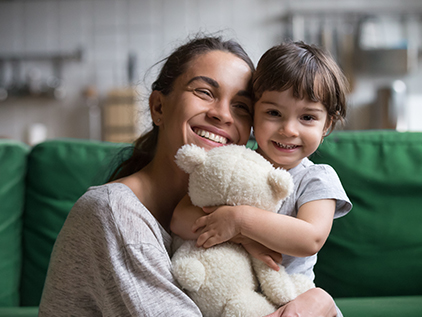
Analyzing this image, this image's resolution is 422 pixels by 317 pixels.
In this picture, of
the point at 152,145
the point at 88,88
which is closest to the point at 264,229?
the point at 152,145

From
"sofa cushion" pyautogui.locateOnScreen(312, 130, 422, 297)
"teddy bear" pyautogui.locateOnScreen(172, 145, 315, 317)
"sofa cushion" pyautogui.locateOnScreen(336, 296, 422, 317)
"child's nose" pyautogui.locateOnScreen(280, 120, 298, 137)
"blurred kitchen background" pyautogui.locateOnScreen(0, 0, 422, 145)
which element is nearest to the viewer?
"teddy bear" pyautogui.locateOnScreen(172, 145, 315, 317)

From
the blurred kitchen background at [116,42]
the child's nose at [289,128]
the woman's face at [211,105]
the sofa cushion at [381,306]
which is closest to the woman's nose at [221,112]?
the woman's face at [211,105]

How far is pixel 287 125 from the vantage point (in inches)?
30.5

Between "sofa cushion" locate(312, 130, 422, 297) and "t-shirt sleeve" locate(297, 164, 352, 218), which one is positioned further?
"sofa cushion" locate(312, 130, 422, 297)

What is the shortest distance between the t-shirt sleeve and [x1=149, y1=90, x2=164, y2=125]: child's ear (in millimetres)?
389

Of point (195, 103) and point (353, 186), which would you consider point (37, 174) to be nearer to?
point (195, 103)

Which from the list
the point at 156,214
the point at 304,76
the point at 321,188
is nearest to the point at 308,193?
the point at 321,188

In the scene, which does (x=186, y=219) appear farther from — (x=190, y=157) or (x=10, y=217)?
(x=10, y=217)

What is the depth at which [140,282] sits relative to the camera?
2.23 ft

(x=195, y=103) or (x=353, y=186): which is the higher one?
(x=195, y=103)

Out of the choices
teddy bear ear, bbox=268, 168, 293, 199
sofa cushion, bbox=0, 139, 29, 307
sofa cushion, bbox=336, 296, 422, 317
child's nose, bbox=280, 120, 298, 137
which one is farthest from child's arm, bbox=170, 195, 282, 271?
sofa cushion, bbox=0, 139, 29, 307

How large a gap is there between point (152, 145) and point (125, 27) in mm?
2937

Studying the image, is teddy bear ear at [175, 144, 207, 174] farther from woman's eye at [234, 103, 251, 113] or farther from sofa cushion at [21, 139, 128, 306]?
sofa cushion at [21, 139, 128, 306]

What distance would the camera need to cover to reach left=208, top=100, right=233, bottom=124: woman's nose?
2.69 feet
